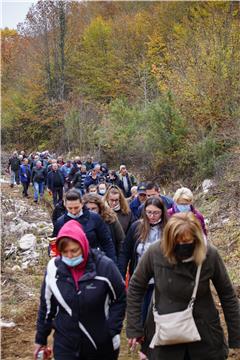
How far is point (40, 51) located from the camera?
1721 inches

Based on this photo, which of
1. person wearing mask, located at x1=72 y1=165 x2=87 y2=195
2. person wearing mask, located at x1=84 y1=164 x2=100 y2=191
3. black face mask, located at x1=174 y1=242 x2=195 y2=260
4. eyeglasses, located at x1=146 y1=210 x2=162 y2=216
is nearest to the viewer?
black face mask, located at x1=174 y1=242 x2=195 y2=260

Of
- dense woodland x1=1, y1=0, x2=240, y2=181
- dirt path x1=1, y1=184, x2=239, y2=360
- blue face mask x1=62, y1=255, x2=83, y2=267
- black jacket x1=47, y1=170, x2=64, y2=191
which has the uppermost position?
dense woodland x1=1, y1=0, x2=240, y2=181

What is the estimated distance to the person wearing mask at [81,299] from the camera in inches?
127

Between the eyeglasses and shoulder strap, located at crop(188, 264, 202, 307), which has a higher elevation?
the eyeglasses

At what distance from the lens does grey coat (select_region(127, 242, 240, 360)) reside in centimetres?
318

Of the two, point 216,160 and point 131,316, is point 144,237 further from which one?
point 216,160

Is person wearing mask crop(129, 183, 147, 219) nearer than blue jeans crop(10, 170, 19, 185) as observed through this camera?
Yes

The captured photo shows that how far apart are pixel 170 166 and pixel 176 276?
16652mm

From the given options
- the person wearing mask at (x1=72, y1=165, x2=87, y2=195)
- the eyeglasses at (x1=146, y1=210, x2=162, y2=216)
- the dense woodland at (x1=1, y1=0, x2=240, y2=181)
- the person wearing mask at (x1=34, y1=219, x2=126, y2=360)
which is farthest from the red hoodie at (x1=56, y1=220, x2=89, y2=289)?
the dense woodland at (x1=1, y1=0, x2=240, y2=181)

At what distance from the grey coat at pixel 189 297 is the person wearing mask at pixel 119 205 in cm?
321

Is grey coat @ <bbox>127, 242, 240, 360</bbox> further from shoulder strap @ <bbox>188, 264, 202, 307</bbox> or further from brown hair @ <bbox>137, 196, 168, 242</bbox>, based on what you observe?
brown hair @ <bbox>137, 196, 168, 242</bbox>

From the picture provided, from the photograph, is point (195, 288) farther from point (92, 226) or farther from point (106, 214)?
point (106, 214)

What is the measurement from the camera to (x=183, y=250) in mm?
Result: 3109

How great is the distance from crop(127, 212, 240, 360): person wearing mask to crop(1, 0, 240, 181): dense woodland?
13.7 metres
